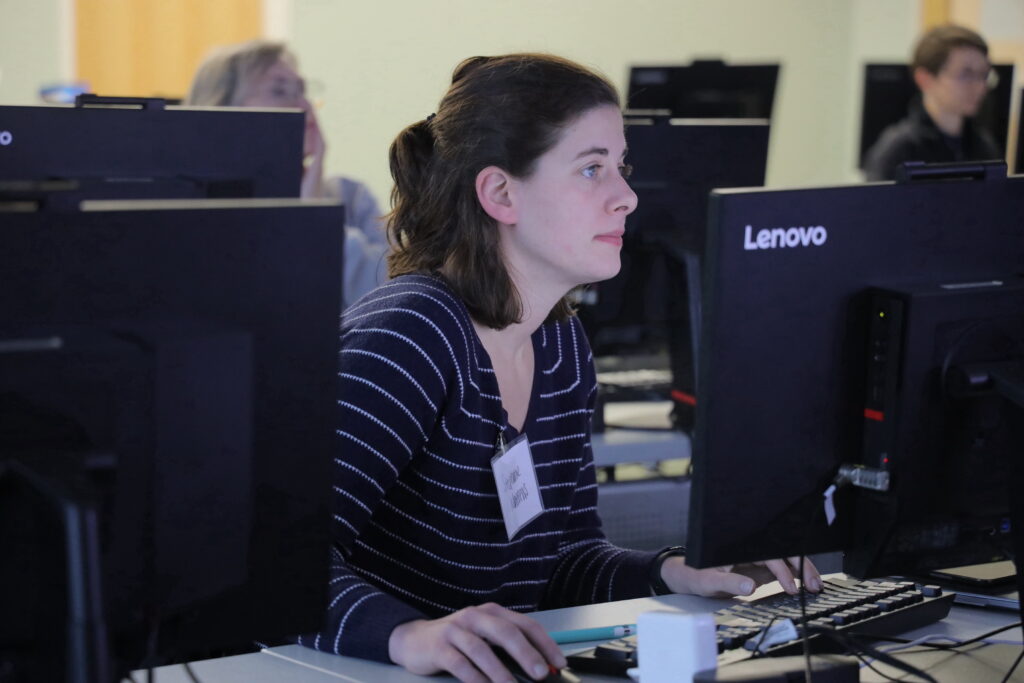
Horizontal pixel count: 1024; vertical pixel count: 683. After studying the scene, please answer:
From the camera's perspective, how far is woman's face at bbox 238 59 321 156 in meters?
3.28

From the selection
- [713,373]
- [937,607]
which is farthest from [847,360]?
[937,607]

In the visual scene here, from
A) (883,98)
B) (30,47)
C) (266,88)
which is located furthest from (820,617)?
(30,47)

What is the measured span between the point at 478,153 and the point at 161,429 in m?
0.81

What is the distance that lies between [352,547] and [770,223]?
0.62 m

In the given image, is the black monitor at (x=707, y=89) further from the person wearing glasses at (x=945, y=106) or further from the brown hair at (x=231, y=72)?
the person wearing glasses at (x=945, y=106)

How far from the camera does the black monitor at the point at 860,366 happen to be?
1101 mm

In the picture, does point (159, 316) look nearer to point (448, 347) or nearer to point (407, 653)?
point (407, 653)

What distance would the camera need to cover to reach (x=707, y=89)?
141 inches

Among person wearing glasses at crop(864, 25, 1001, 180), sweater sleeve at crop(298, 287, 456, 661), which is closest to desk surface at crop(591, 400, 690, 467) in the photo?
sweater sleeve at crop(298, 287, 456, 661)

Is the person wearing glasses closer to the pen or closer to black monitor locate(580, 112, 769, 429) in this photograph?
black monitor locate(580, 112, 769, 429)

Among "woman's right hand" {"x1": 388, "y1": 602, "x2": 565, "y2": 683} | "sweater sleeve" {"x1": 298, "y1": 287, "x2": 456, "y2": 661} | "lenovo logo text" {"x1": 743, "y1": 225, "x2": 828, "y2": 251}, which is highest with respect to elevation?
"lenovo logo text" {"x1": 743, "y1": 225, "x2": 828, "y2": 251}

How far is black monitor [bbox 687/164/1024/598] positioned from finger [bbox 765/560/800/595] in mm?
260

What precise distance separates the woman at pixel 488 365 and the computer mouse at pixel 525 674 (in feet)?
0.77

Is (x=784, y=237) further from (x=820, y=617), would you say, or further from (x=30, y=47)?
(x=30, y=47)
